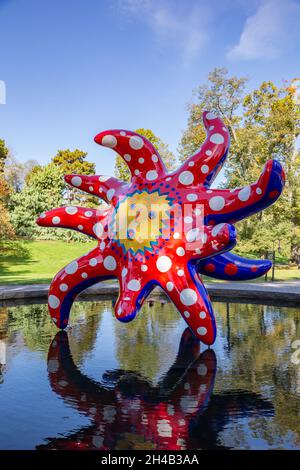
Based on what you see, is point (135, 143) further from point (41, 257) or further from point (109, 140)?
point (41, 257)

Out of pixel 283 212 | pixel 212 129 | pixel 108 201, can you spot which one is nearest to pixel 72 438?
pixel 108 201

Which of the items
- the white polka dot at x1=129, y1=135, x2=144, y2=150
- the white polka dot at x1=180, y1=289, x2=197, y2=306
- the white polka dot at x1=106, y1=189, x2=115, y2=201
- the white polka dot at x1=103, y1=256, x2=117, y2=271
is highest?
the white polka dot at x1=129, y1=135, x2=144, y2=150

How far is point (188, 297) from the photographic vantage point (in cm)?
780

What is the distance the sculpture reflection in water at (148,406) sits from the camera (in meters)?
4.89

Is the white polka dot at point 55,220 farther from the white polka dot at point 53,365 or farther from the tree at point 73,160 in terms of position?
the tree at point 73,160

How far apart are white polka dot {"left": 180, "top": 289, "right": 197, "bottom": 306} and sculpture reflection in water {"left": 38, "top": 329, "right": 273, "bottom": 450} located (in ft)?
3.67

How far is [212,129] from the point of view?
29.1 ft

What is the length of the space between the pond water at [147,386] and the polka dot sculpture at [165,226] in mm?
882

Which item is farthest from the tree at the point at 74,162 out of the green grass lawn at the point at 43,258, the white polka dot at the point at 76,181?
the white polka dot at the point at 76,181

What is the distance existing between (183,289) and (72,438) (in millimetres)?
3523

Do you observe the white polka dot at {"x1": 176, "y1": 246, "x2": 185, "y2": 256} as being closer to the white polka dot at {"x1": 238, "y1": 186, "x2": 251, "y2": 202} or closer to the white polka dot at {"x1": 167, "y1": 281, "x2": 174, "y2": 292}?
the white polka dot at {"x1": 167, "y1": 281, "x2": 174, "y2": 292}

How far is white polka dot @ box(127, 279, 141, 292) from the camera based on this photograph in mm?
8148

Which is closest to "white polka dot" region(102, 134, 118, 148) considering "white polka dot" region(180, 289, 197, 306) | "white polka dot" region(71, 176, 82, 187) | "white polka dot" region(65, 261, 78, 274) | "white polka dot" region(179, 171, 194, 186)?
"white polka dot" region(71, 176, 82, 187)
